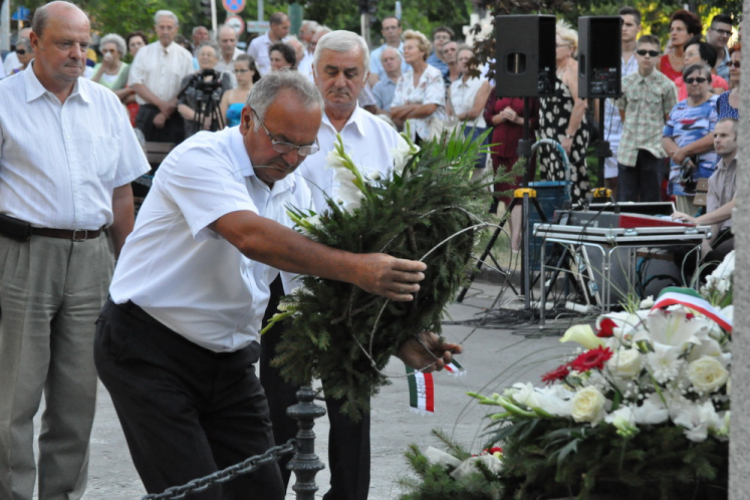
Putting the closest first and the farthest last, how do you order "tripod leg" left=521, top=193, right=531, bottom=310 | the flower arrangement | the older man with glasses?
the flower arrangement → "tripod leg" left=521, top=193, right=531, bottom=310 → the older man with glasses

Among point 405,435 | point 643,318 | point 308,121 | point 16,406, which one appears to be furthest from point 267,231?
point 405,435

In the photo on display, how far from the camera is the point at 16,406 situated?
498cm

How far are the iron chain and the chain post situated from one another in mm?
76

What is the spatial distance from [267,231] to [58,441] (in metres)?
2.25

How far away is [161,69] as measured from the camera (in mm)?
15305

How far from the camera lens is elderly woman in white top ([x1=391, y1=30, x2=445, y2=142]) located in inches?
551

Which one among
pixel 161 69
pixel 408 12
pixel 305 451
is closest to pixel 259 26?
pixel 161 69

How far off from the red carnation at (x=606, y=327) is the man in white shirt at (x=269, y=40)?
13525 millimetres

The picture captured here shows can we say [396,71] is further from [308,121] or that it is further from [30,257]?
[308,121]

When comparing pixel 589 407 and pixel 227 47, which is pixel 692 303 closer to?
pixel 589 407

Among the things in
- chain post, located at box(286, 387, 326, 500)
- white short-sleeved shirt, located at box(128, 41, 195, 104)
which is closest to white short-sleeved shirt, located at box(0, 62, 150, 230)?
chain post, located at box(286, 387, 326, 500)

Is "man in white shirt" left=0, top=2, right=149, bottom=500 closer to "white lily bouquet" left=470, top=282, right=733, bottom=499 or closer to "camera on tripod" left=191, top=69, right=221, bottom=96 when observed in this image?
"white lily bouquet" left=470, top=282, right=733, bottom=499

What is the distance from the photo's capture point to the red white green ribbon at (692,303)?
243 cm

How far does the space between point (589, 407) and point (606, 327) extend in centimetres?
26
